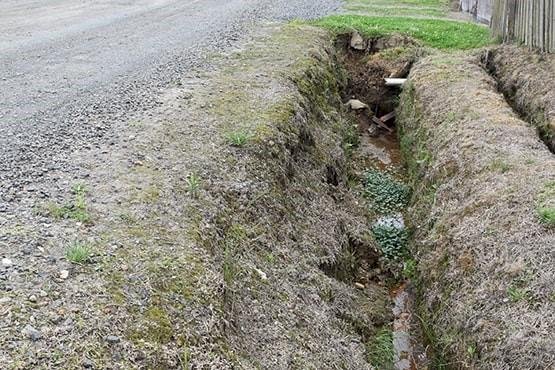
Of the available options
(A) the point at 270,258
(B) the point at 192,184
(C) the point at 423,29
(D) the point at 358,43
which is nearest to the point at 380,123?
(D) the point at 358,43

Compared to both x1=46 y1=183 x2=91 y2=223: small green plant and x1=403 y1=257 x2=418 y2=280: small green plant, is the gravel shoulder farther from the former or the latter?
x1=403 y1=257 x2=418 y2=280: small green plant

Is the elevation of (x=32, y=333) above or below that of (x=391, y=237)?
above

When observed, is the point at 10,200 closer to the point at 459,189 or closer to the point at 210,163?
the point at 210,163

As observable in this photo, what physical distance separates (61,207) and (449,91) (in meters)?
8.61

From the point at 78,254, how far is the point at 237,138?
11.3ft

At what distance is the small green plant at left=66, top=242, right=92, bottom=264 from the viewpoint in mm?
4469

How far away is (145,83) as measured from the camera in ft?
30.5

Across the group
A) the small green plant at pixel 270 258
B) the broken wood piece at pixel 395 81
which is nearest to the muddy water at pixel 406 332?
the small green plant at pixel 270 258

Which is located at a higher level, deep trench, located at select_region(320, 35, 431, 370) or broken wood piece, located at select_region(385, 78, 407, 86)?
broken wood piece, located at select_region(385, 78, 407, 86)

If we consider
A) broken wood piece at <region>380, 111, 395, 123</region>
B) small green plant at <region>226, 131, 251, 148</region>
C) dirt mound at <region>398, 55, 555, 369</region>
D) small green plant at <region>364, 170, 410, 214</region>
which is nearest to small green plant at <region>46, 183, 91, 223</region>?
small green plant at <region>226, 131, 251, 148</region>

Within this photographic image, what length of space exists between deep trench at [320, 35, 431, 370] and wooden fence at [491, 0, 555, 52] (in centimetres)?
232

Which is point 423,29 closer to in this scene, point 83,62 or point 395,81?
point 395,81

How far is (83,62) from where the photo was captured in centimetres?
1022

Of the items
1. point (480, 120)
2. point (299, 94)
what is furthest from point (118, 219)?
point (480, 120)
